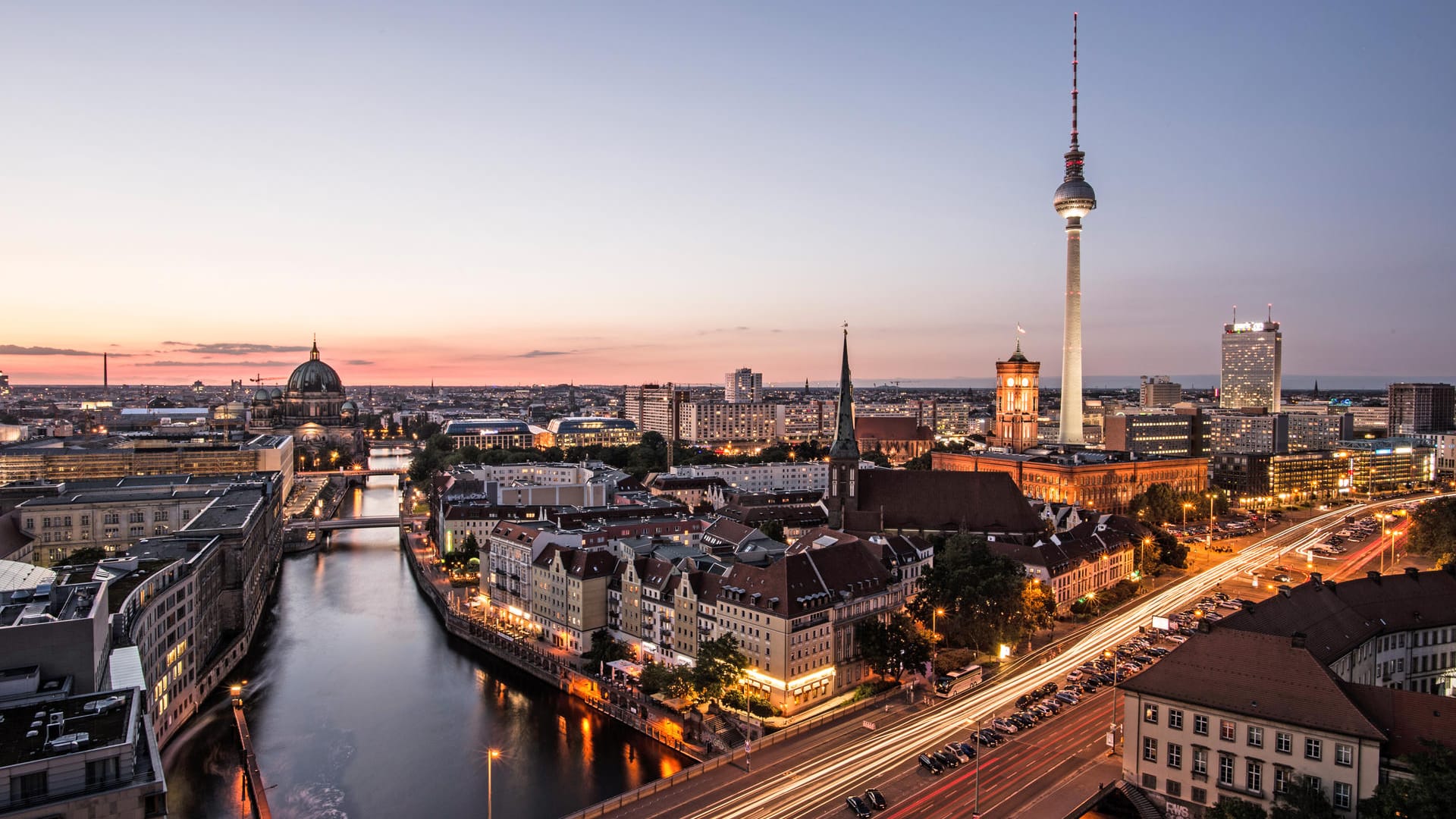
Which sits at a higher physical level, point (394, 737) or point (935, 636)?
point (935, 636)

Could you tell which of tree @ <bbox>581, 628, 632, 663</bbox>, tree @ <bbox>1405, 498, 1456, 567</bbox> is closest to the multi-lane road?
tree @ <bbox>581, 628, 632, 663</bbox>

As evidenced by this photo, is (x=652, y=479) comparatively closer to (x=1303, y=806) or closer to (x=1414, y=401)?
(x=1303, y=806)

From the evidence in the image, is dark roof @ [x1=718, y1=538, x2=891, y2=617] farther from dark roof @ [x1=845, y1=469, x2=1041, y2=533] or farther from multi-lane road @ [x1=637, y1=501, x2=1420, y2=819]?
dark roof @ [x1=845, y1=469, x2=1041, y2=533]

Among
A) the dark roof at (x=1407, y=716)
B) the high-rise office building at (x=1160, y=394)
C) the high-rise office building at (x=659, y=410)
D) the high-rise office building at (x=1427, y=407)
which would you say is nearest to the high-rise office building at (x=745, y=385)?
the high-rise office building at (x=659, y=410)

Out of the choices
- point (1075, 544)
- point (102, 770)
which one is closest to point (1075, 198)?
point (1075, 544)

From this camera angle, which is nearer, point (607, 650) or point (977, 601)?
point (977, 601)

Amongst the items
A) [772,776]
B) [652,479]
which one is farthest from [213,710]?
[652,479]

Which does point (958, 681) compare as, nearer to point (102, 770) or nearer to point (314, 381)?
point (102, 770)
